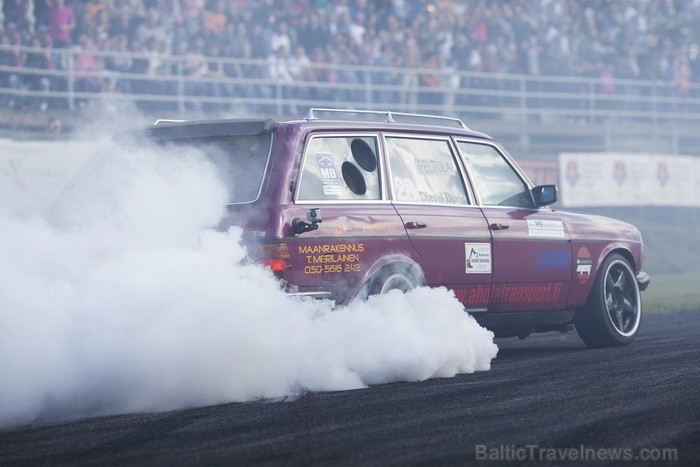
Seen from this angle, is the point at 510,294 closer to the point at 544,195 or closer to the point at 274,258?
the point at 544,195

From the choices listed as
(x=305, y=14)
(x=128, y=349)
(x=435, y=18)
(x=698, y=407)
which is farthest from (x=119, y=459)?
(x=435, y=18)

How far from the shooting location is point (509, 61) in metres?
24.5

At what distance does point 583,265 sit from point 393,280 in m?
2.41

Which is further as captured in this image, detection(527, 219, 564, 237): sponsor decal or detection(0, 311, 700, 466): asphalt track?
detection(527, 219, 564, 237): sponsor decal

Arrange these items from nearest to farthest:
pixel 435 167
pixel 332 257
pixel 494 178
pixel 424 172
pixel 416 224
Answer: pixel 332 257 < pixel 416 224 < pixel 424 172 < pixel 435 167 < pixel 494 178

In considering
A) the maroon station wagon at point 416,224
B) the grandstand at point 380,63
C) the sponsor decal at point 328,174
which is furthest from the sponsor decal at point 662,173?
the sponsor decal at point 328,174

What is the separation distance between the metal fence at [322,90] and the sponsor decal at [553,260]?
1012 centimetres

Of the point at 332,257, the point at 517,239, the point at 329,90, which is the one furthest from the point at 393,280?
the point at 329,90

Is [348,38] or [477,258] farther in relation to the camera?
[348,38]

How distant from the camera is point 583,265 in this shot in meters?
9.48

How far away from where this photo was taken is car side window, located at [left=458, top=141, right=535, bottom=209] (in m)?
8.83

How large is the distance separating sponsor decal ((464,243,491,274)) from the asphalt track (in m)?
1.07

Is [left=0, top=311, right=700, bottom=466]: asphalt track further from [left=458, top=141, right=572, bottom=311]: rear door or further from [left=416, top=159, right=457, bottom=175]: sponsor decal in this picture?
[left=416, top=159, right=457, bottom=175]: sponsor decal

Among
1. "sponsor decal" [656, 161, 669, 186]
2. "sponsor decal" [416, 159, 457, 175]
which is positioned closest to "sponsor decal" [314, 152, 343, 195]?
"sponsor decal" [416, 159, 457, 175]
